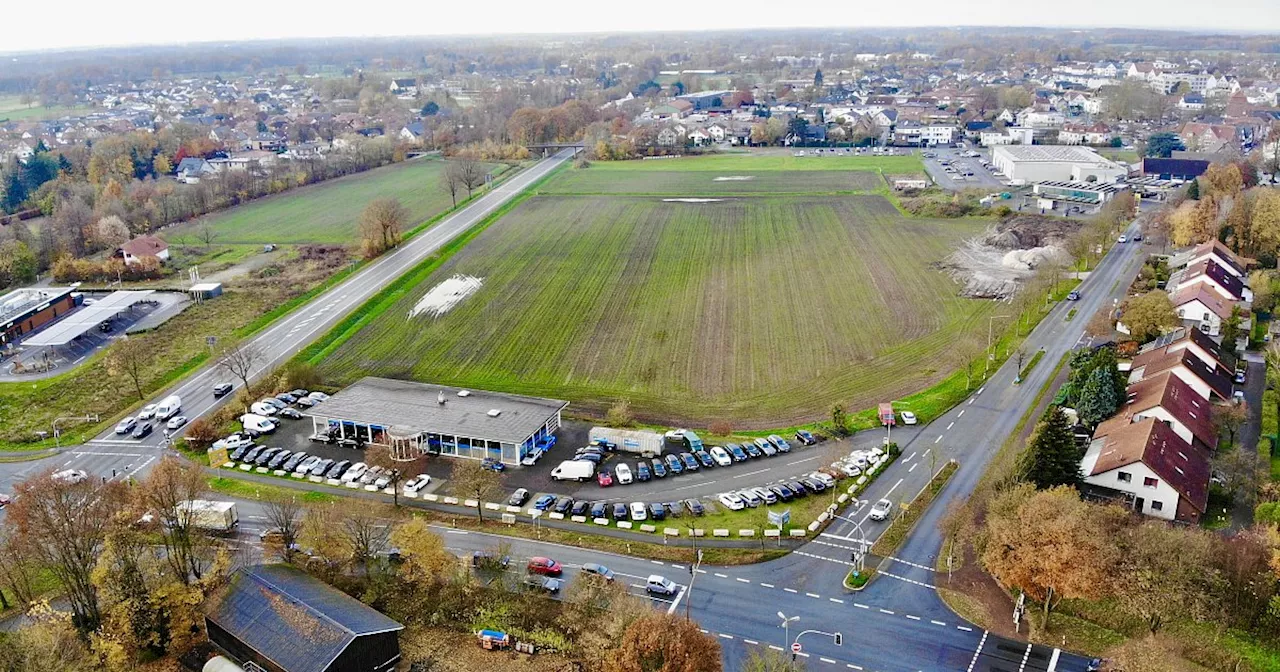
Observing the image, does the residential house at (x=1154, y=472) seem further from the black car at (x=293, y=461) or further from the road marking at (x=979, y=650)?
the black car at (x=293, y=461)

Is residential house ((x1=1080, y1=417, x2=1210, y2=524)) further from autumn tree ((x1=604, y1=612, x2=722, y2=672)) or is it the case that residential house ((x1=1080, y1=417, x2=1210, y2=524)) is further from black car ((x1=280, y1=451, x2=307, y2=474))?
black car ((x1=280, y1=451, x2=307, y2=474))

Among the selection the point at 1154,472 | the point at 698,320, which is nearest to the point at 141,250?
the point at 698,320

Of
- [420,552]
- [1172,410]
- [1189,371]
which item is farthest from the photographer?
[1189,371]

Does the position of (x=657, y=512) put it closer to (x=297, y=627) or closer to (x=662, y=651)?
(x=662, y=651)

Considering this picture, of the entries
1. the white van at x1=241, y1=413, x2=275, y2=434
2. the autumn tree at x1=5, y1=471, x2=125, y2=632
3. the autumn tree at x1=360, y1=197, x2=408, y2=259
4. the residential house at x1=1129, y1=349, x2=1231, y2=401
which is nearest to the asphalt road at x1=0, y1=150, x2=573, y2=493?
the autumn tree at x1=360, y1=197, x2=408, y2=259

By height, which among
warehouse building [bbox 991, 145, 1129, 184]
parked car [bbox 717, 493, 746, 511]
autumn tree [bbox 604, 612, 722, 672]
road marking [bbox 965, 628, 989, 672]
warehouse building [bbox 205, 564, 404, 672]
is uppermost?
warehouse building [bbox 991, 145, 1129, 184]

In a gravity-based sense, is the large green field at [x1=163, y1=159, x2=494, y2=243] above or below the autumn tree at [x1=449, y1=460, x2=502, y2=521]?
above

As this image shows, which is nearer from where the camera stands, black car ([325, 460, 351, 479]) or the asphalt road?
black car ([325, 460, 351, 479])
